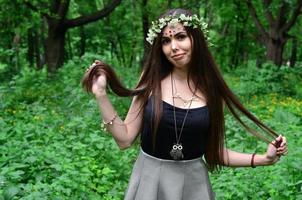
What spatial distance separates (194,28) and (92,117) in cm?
569

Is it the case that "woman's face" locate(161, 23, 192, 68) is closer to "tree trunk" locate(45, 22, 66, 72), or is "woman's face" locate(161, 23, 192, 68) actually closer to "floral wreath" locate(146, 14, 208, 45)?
"floral wreath" locate(146, 14, 208, 45)

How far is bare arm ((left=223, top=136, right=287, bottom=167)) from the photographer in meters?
2.88

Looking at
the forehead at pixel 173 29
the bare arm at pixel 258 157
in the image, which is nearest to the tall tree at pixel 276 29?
the bare arm at pixel 258 157

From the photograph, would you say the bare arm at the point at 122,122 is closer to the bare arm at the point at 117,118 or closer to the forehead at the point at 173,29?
the bare arm at the point at 117,118

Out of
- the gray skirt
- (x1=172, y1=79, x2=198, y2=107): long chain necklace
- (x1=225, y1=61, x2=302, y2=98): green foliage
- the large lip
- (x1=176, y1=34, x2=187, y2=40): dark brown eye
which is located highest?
(x1=176, y1=34, x2=187, y2=40): dark brown eye

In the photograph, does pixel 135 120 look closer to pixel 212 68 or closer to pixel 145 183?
pixel 145 183

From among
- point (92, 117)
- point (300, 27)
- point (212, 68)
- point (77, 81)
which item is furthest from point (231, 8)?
point (212, 68)

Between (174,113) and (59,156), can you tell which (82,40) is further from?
(174,113)

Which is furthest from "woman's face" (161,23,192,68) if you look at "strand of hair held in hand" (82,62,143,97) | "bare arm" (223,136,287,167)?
"bare arm" (223,136,287,167)

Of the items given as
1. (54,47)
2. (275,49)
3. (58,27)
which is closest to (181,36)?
(58,27)

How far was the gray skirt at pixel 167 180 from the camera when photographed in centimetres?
279

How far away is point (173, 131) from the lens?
106 inches

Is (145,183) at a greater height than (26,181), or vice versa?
(145,183)

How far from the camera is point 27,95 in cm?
A: 1120
